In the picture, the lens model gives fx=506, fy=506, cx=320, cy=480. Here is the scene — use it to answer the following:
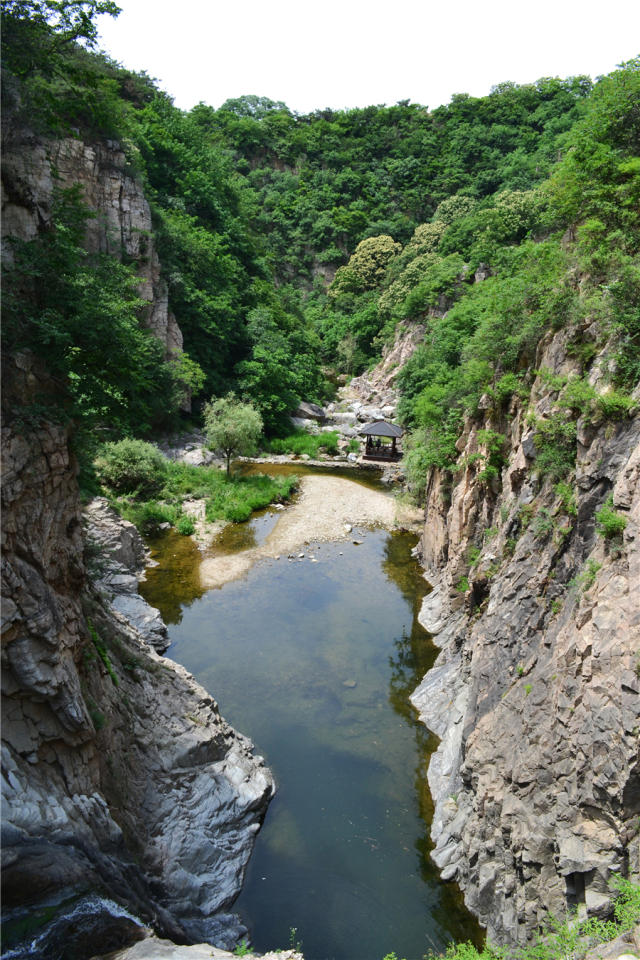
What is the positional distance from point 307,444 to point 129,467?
13618 millimetres

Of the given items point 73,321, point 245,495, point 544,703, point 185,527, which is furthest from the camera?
point 245,495

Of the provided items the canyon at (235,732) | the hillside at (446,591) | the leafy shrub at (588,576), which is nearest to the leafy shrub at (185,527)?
the hillside at (446,591)

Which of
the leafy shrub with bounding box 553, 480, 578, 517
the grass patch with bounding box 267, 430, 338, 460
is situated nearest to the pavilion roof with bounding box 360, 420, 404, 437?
the grass patch with bounding box 267, 430, 338, 460

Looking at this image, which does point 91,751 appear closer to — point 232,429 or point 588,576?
point 588,576

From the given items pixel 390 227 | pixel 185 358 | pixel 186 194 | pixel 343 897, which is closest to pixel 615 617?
pixel 343 897

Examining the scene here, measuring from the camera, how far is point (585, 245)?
10555mm

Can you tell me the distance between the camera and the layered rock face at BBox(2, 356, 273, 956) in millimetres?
5898

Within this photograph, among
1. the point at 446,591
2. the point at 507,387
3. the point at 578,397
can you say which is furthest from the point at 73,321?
the point at 446,591

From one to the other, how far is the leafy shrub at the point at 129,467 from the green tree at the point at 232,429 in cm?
372

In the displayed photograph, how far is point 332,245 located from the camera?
198ft

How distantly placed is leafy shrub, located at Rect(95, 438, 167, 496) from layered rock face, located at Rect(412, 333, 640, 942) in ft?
52.0

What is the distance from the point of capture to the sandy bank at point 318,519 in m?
19.8

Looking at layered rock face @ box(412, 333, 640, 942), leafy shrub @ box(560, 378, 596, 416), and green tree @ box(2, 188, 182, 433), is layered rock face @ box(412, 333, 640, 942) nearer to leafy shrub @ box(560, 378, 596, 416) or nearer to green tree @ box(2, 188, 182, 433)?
leafy shrub @ box(560, 378, 596, 416)

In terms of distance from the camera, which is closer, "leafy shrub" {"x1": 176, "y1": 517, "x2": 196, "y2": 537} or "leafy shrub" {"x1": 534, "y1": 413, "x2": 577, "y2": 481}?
"leafy shrub" {"x1": 534, "y1": 413, "x2": 577, "y2": 481}
